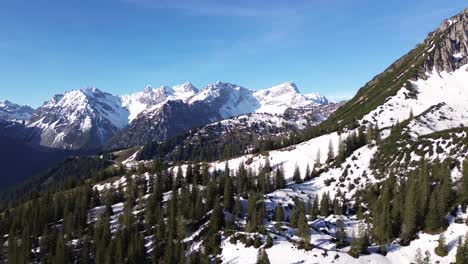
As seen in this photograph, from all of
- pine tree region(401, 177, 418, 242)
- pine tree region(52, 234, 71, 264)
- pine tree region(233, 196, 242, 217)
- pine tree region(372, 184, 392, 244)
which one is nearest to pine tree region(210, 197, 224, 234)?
pine tree region(233, 196, 242, 217)

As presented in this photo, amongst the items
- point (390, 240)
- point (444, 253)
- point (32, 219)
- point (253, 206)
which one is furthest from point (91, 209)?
point (444, 253)

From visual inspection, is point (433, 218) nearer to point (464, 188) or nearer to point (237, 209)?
point (464, 188)

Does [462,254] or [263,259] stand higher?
[462,254]

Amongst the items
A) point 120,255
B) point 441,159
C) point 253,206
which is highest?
point 441,159

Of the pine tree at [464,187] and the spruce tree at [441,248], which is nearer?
the spruce tree at [441,248]

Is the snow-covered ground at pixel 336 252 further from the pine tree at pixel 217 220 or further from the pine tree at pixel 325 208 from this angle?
the pine tree at pixel 325 208

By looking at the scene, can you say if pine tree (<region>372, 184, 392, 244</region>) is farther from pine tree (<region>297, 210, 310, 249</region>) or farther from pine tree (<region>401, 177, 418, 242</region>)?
pine tree (<region>297, 210, 310, 249</region>)

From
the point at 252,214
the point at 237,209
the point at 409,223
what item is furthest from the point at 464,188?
the point at 237,209

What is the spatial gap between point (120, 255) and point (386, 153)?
11707 cm

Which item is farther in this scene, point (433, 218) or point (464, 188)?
point (464, 188)

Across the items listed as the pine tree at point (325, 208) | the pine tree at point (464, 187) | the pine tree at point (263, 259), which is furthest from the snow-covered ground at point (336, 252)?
the pine tree at point (325, 208)

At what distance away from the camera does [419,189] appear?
11712 centimetres

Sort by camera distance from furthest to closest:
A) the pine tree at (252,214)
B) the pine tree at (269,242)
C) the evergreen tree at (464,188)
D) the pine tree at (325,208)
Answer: the pine tree at (325,208), the pine tree at (252,214), the evergreen tree at (464,188), the pine tree at (269,242)

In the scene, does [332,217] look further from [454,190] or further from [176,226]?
[176,226]
